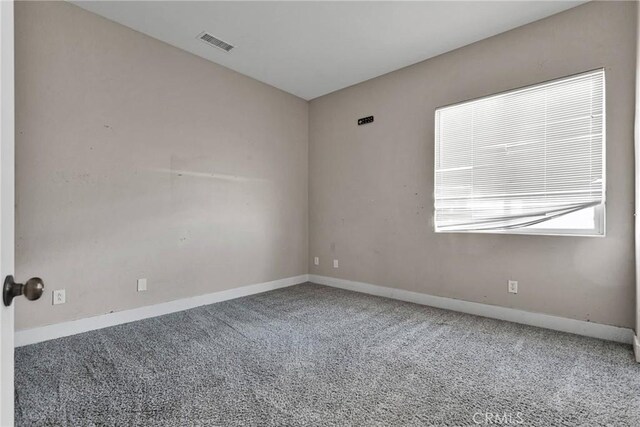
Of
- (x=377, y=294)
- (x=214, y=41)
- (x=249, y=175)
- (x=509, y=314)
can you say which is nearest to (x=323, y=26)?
(x=214, y=41)

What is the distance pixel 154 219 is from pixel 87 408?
1.85 m

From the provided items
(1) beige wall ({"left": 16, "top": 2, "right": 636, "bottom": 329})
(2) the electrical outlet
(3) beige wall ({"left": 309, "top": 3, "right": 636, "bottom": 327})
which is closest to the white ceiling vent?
(1) beige wall ({"left": 16, "top": 2, "right": 636, "bottom": 329})

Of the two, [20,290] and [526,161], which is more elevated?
[526,161]

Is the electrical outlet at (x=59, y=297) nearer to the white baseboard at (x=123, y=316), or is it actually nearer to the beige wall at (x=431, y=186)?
the white baseboard at (x=123, y=316)

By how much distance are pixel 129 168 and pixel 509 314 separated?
12.7 feet

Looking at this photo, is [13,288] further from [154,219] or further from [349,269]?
[349,269]

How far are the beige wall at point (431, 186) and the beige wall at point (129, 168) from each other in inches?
37.6

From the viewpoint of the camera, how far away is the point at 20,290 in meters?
0.64

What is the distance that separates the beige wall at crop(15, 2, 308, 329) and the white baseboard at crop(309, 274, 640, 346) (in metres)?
1.50

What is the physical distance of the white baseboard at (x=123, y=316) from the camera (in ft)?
8.00
